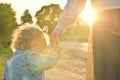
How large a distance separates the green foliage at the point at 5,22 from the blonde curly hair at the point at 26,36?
1019 inches

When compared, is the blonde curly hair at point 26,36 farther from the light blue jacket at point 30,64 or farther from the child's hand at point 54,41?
the child's hand at point 54,41

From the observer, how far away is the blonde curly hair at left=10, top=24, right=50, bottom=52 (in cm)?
409

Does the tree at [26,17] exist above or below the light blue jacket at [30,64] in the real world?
above

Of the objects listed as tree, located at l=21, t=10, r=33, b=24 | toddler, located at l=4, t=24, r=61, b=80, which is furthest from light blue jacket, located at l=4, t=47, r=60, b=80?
tree, located at l=21, t=10, r=33, b=24

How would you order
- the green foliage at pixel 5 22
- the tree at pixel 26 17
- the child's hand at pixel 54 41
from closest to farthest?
the child's hand at pixel 54 41 < the green foliage at pixel 5 22 < the tree at pixel 26 17

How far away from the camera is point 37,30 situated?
4.16 metres

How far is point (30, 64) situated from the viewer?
13.1 feet

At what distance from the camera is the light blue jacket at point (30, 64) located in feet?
13.0

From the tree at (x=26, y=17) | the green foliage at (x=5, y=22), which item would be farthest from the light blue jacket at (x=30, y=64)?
the tree at (x=26, y=17)

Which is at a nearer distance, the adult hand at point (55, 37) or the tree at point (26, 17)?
the adult hand at point (55, 37)

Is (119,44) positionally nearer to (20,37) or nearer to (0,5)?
(20,37)

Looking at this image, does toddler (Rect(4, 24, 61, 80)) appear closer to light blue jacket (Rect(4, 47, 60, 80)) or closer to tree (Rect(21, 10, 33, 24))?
light blue jacket (Rect(4, 47, 60, 80))

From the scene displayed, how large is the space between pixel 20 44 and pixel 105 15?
859mm

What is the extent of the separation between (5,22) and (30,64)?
26772 mm
